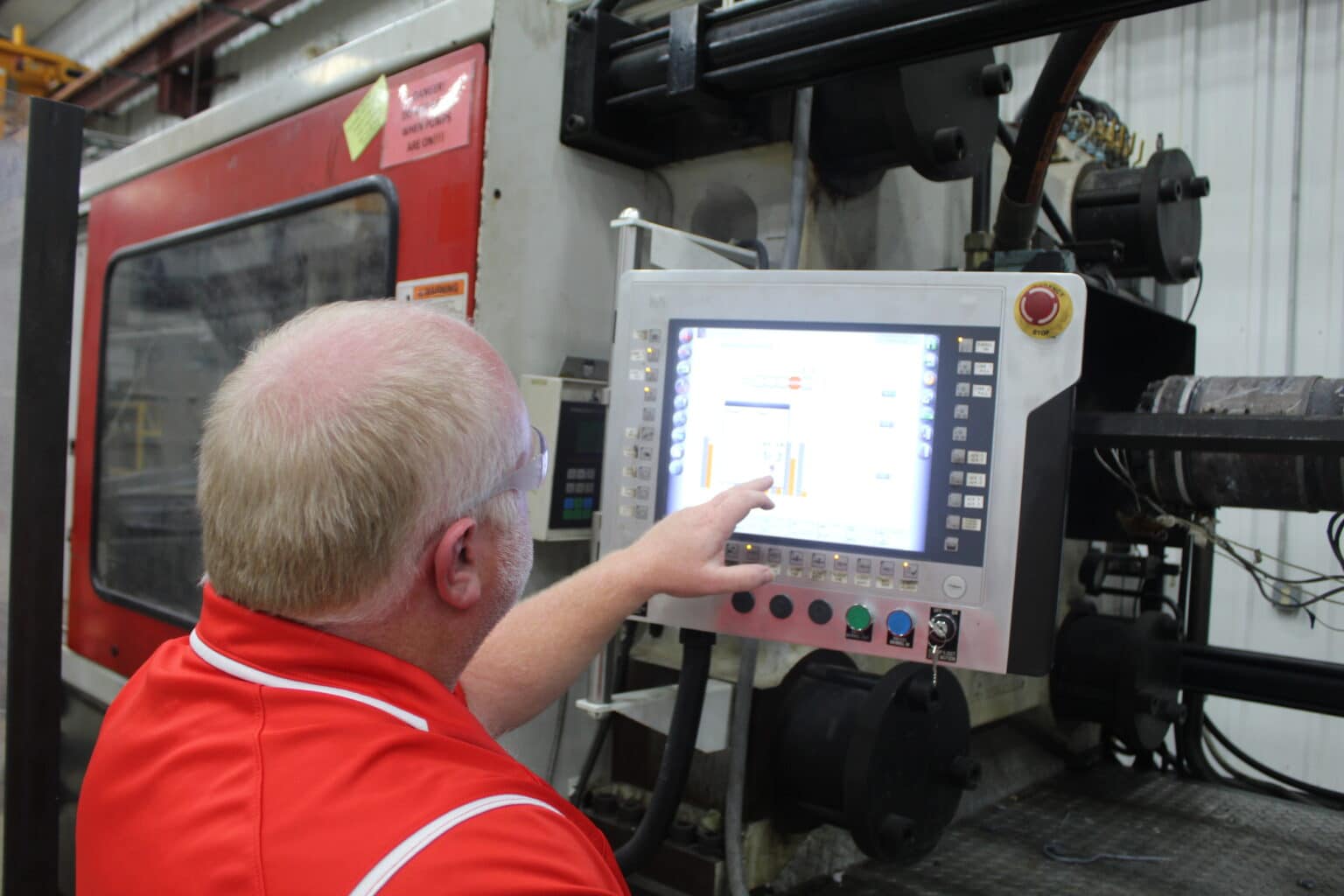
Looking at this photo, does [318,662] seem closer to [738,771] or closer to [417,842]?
[417,842]

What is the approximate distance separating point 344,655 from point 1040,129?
963mm

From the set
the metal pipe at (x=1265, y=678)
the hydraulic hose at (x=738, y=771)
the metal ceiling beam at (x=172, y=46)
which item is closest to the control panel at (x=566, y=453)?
the hydraulic hose at (x=738, y=771)

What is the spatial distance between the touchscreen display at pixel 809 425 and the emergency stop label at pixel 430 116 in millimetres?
439

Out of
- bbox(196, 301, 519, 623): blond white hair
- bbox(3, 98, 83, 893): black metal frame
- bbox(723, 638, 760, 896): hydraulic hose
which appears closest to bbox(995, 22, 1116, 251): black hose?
bbox(723, 638, 760, 896): hydraulic hose

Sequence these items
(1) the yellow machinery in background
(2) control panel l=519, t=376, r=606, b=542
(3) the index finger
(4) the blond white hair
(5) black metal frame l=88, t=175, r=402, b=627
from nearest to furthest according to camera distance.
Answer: (4) the blond white hair, (3) the index finger, (2) control panel l=519, t=376, r=606, b=542, (5) black metal frame l=88, t=175, r=402, b=627, (1) the yellow machinery in background

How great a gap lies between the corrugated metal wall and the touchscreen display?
1.60 metres

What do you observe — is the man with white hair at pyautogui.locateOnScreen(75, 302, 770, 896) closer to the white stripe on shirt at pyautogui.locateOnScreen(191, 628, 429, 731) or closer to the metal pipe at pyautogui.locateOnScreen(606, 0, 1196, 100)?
the white stripe on shirt at pyautogui.locateOnScreen(191, 628, 429, 731)

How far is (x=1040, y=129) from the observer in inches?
45.0

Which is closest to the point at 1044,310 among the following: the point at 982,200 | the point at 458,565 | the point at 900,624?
the point at 900,624

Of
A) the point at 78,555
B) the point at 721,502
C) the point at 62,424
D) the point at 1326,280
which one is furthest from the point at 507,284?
the point at 1326,280

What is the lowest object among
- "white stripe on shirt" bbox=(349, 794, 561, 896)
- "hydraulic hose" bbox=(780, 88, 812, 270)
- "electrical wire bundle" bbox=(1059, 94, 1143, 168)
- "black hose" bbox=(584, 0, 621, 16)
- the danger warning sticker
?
"white stripe on shirt" bbox=(349, 794, 561, 896)

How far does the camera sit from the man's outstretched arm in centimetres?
91

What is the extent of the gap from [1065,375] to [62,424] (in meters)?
1.13

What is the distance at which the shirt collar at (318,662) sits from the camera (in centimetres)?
61
